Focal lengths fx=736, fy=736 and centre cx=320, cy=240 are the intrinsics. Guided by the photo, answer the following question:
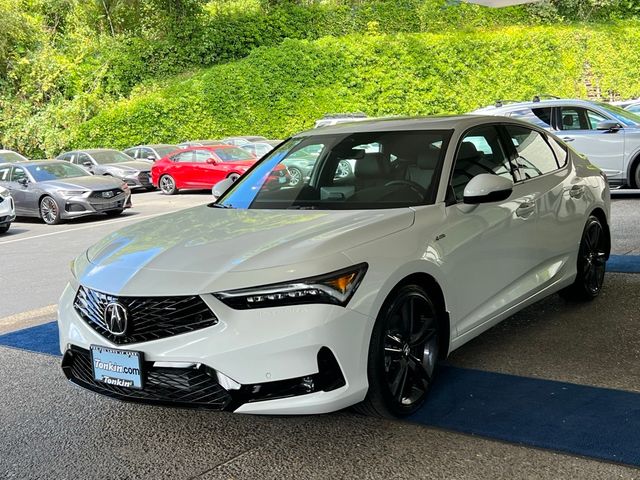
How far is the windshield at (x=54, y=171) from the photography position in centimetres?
1606

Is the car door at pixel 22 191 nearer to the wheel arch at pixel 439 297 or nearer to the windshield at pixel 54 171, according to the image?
the windshield at pixel 54 171

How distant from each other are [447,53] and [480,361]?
28879 mm

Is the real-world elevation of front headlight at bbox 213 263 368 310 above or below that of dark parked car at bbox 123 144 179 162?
above

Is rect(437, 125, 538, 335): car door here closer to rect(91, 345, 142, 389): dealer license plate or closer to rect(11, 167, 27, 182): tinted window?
rect(91, 345, 142, 389): dealer license plate

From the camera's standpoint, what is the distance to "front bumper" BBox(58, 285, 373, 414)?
323 cm

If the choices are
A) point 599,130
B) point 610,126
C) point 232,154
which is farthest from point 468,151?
point 232,154

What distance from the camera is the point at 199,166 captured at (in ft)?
67.8

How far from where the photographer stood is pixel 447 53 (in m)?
31.8

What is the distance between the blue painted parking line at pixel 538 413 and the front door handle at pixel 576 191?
1.70 m

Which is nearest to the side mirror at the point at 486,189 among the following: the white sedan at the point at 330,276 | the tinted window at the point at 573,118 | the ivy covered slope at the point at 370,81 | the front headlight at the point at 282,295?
the white sedan at the point at 330,276

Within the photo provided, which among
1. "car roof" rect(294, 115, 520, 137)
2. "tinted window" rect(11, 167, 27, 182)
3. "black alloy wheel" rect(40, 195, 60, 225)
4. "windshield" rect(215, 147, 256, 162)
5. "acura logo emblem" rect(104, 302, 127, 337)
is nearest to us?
"acura logo emblem" rect(104, 302, 127, 337)

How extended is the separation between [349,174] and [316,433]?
167 centimetres

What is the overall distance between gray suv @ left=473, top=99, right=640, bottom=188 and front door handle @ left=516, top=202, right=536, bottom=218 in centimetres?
747

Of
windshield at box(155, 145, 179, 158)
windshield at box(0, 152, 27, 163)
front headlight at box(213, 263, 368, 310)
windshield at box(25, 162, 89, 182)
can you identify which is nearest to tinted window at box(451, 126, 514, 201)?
front headlight at box(213, 263, 368, 310)
